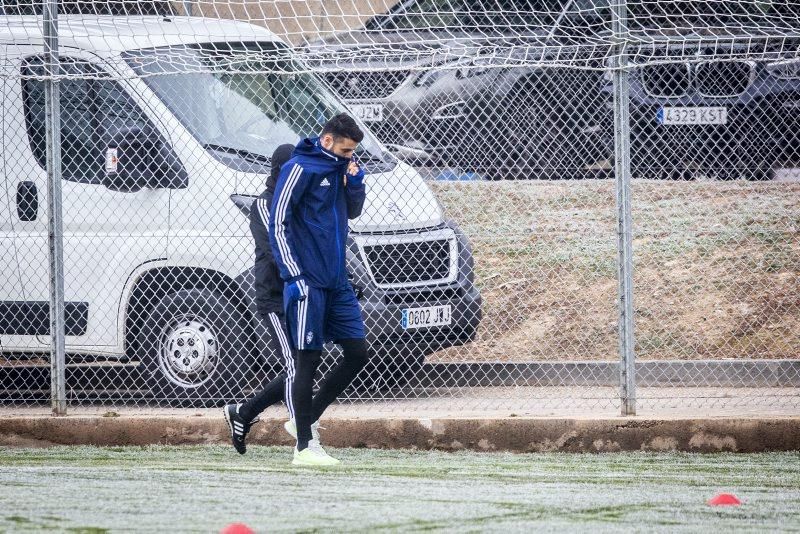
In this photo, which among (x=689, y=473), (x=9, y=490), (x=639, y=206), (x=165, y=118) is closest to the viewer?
(x=9, y=490)

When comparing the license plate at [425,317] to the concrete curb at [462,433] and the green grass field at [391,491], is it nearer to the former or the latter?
the concrete curb at [462,433]

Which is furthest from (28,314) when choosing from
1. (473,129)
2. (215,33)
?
(473,129)

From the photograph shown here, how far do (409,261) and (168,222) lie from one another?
5.07 ft

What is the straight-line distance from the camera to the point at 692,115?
34.4 feet

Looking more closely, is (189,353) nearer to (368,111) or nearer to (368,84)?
(368,111)

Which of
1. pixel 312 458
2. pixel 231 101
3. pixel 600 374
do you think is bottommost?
pixel 312 458

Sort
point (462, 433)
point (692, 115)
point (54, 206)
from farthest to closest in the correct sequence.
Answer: point (692, 115) < point (54, 206) < point (462, 433)

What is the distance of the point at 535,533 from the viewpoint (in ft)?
15.4

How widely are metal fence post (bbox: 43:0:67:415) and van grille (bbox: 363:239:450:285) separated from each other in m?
1.89

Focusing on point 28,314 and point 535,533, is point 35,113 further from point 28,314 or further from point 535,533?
point 535,533

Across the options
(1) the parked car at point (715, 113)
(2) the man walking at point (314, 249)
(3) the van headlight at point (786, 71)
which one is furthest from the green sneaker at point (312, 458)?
(3) the van headlight at point (786, 71)

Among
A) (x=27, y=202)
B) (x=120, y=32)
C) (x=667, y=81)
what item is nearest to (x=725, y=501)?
(x=27, y=202)

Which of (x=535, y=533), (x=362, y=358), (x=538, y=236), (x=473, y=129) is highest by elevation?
(x=473, y=129)

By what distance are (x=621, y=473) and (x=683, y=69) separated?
5.11 m
